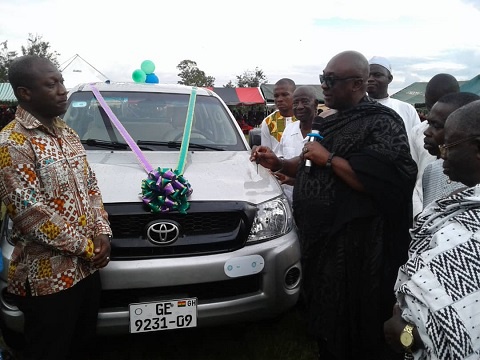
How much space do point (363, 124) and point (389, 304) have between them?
992mm

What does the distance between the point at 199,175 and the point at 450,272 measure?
1.80 m

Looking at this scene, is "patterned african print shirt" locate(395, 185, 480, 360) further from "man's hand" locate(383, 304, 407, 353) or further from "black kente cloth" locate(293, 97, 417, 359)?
"black kente cloth" locate(293, 97, 417, 359)

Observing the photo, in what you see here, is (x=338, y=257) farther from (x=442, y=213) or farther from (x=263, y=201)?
(x=442, y=213)

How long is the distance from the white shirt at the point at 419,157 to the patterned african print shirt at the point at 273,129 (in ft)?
5.16

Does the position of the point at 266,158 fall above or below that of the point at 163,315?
above

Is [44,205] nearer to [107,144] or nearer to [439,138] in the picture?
[107,144]

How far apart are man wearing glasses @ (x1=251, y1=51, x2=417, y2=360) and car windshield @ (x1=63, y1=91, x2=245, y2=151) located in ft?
4.45

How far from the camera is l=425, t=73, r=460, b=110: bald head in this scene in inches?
141

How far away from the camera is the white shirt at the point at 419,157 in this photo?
2.74m

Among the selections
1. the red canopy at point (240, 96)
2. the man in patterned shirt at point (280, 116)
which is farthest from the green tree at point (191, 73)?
the man in patterned shirt at point (280, 116)

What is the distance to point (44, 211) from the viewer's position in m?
1.87

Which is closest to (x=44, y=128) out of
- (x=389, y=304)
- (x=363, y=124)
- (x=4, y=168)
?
(x=4, y=168)

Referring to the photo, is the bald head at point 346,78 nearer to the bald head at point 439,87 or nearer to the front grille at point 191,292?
the front grille at point 191,292

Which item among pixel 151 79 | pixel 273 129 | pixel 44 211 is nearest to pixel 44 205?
pixel 44 211
